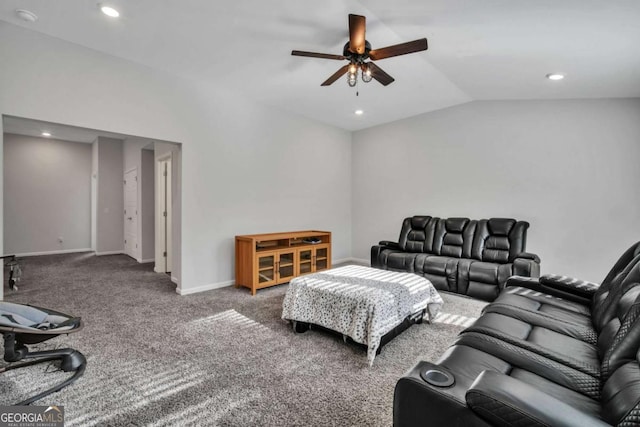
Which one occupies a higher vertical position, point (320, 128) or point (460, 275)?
point (320, 128)

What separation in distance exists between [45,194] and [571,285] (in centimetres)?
963

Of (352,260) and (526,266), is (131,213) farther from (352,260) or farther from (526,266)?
(526,266)

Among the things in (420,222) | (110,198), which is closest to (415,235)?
(420,222)

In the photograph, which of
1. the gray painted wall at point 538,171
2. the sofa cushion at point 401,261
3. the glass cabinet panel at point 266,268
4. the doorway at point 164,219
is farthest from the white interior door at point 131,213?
the gray painted wall at point 538,171

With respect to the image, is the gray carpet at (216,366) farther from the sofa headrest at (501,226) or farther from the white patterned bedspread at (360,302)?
the sofa headrest at (501,226)

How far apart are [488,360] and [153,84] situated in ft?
13.9

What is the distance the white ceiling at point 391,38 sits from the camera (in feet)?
7.57

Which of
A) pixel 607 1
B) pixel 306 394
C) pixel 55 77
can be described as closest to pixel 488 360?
pixel 306 394

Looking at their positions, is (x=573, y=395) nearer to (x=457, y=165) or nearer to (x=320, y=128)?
(x=457, y=165)

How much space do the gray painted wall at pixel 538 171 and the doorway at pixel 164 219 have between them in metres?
4.05

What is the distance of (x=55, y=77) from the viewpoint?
9.81 ft

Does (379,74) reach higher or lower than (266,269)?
higher

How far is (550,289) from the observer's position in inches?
93.5

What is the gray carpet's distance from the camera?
5.64 feet
